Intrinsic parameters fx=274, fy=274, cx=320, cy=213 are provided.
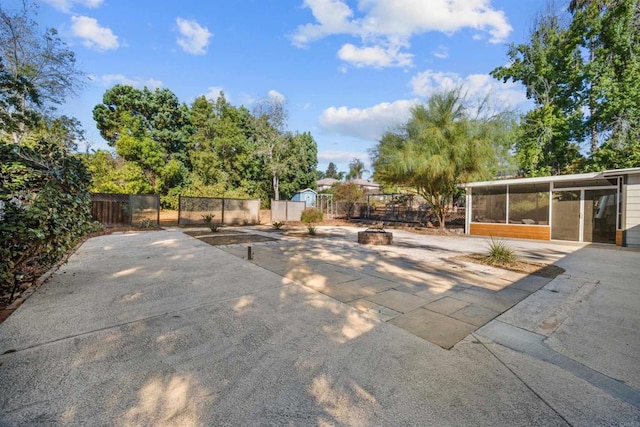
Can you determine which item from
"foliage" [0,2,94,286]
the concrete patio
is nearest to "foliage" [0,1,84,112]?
"foliage" [0,2,94,286]

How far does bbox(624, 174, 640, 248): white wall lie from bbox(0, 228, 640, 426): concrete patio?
19.4ft

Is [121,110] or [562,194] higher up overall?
[121,110]

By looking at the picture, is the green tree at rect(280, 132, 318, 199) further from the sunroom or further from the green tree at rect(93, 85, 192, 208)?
the sunroom

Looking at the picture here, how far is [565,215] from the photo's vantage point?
9930 mm

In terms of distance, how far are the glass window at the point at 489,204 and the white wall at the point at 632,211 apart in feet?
11.0

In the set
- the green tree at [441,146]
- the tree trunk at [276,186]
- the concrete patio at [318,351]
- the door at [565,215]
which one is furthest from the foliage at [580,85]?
the tree trunk at [276,186]

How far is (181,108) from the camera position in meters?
24.8

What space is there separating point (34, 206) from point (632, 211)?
45.3 ft

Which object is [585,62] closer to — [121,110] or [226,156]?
[226,156]

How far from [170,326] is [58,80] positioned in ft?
53.4

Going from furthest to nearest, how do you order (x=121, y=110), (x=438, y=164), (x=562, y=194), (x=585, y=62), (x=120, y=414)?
1. (x=121, y=110)
2. (x=585, y=62)
3. (x=438, y=164)
4. (x=562, y=194)
5. (x=120, y=414)

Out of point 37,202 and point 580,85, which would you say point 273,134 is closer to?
point 580,85

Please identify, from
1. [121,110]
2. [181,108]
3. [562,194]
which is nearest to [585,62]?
[562,194]

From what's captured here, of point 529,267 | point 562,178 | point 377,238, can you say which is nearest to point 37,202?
point 377,238
